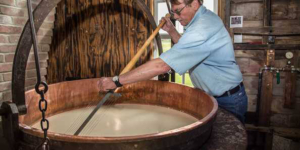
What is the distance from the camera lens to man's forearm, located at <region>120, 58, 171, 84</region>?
1.42 m

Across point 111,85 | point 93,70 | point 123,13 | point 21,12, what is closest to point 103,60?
point 93,70

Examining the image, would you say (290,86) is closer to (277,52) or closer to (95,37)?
(277,52)

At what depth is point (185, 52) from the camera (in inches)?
54.8

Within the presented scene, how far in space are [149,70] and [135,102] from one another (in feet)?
2.35

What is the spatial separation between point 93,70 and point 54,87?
1.18 metres

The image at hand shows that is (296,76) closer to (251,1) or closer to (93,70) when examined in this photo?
(251,1)

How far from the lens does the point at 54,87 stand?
66.0 inches

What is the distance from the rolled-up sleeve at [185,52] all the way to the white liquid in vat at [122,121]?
0.45 m

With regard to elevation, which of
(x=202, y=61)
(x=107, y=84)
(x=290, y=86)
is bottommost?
(x=290, y=86)

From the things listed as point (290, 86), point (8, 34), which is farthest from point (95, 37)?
point (290, 86)

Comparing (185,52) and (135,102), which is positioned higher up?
(185,52)

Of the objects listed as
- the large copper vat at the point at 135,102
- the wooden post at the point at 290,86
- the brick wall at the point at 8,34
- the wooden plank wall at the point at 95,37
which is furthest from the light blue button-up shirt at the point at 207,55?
the brick wall at the point at 8,34

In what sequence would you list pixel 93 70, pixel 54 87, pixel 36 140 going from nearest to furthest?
pixel 36 140 → pixel 54 87 → pixel 93 70

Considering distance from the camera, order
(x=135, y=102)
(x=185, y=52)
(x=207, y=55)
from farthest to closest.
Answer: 1. (x=135, y=102)
2. (x=207, y=55)
3. (x=185, y=52)
